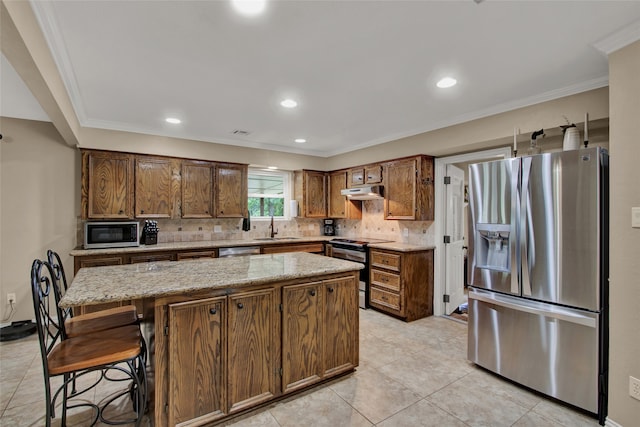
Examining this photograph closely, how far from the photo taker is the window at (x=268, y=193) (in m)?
5.38

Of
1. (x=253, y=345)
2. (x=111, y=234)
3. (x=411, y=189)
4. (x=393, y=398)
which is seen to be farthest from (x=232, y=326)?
(x=411, y=189)

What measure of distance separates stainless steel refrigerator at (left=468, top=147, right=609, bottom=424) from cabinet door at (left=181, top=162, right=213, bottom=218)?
356 centimetres

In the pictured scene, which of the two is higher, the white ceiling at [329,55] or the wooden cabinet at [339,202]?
the white ceiling at [329,55]

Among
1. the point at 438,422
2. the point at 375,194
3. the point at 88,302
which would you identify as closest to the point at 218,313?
the point at 88,302

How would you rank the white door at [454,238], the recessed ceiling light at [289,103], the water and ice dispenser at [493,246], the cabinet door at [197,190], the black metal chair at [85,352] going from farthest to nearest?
the cabinet door at [197,190] → the white door at [454,238] → the recessed ceiling light at [289,103] → the water and ice dispenser at [493,246] → the black metal chair at [85,352]

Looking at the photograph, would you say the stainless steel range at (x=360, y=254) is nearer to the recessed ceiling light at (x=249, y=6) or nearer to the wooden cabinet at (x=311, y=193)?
the wooden cabinet at (x=311, y=193)

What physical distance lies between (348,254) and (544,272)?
2.71 meters

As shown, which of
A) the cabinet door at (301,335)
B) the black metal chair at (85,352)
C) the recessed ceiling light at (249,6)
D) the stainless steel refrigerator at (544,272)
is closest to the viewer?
the black metal chair at (85,352)

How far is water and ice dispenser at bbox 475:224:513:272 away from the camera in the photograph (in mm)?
2461

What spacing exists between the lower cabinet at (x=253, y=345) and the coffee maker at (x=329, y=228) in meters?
3.35

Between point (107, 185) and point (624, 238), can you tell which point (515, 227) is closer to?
point (624, 238)

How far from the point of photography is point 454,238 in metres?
4.32

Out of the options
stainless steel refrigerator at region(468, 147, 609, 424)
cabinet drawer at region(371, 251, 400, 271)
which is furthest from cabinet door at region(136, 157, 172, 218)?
stainless steel refrigerator at region(468, 147, 609, 424)

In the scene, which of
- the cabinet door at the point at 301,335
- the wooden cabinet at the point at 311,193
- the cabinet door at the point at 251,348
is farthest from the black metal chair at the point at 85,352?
the wooden cabinet at the point at 311,193
